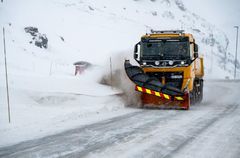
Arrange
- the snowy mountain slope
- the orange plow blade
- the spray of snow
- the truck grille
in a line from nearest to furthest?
the orange plow blade
the truck grille
the spray of snow
the snowy mountain slope

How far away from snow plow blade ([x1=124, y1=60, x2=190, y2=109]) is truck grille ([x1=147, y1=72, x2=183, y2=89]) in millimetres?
198

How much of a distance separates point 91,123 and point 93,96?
12.8 feet

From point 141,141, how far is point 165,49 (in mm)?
7256

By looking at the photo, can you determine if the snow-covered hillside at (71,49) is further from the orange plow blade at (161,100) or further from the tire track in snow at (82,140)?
the orange plow blade at (161,100)

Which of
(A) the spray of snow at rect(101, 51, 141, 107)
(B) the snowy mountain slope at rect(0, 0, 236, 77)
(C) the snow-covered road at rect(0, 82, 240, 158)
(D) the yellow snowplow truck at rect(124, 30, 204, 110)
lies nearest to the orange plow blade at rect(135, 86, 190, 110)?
(D) the yellow snowplow truck at rect(124, 30, 204, 110)

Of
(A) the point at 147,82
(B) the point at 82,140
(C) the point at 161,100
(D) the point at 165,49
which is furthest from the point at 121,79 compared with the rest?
(B) the point at 82,140

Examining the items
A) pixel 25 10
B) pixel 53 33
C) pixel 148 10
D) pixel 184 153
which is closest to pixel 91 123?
pixel 184 153

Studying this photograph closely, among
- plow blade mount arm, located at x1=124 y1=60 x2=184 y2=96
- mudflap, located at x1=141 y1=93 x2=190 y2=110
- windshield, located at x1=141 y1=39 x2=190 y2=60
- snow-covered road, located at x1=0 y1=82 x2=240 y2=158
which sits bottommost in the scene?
mudflap, located at x1=141 y1=93 x2=190 y2=110

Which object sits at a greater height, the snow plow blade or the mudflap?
the snow plow blade

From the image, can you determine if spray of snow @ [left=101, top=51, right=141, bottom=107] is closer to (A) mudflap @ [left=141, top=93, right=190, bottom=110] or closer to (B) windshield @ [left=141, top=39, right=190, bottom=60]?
(A) mudflap @ [left=141, top=93, right=190, bottom=110]

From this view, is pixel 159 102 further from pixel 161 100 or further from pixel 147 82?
pixel 147 82

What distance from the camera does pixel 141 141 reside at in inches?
282

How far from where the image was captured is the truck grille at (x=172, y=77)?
13664 millimetres

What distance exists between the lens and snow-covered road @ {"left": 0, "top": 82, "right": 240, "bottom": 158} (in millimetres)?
6215
